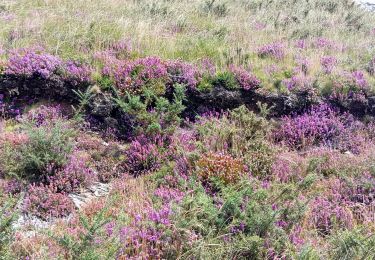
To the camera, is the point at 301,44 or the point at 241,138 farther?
the point at 301,44

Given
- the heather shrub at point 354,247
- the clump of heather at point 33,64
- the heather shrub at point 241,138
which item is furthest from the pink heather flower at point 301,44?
the heather shrub at point 354,247

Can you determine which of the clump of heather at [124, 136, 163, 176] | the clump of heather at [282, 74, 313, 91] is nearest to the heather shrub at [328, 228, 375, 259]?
the clump of heather at [124, 136, 163, 176]

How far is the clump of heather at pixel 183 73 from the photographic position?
28.1 feet

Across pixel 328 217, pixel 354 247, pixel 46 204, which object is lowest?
pixel 46 204

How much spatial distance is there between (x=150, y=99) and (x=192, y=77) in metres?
1.22

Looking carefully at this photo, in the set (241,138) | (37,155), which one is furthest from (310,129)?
(37,155)

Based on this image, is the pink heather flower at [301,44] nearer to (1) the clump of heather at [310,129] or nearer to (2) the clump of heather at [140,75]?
(1) the clump of heather at [310,129]

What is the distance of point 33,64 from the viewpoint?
322 inches

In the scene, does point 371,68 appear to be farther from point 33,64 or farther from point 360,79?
point 33,64

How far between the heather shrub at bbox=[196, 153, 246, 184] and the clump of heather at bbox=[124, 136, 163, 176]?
0.85m

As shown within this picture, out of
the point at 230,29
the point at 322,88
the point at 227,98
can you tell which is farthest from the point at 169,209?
the point at 230,29

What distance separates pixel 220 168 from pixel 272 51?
520 centimetres

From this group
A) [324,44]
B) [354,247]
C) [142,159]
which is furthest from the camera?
[324,44]

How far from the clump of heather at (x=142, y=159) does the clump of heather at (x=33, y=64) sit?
8.25ft
